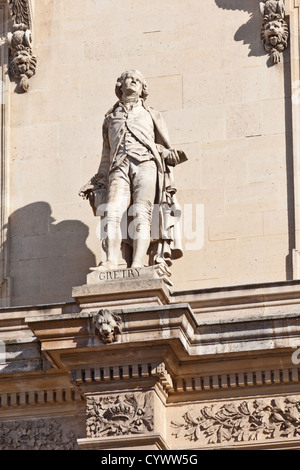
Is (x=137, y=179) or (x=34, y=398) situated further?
(x=137, y=179)

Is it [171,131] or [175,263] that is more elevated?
[171,131]

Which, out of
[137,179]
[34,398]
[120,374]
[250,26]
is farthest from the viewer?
[250,26]

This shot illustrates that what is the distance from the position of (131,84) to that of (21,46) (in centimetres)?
240

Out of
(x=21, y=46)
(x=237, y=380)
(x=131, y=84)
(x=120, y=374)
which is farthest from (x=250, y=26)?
(x=120, y=374)

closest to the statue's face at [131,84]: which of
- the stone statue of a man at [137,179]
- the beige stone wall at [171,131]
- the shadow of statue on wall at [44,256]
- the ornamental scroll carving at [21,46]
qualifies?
the stone statue of a man at [137,179]

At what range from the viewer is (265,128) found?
66.2 feet

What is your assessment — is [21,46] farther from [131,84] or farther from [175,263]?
[175,263]

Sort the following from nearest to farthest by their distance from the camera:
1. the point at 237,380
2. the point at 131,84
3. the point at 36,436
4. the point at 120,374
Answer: the point at 120,374, the point at 237,380, the point at 36,436, the point at 131,84

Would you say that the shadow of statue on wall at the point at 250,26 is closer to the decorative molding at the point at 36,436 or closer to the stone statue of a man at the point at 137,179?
the stone statue of a man at the point at 137,179

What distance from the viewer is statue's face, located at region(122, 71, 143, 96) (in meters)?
19.2

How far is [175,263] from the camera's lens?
19.8 meters

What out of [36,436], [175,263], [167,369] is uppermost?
[175,263]

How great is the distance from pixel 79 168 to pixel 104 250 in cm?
220
